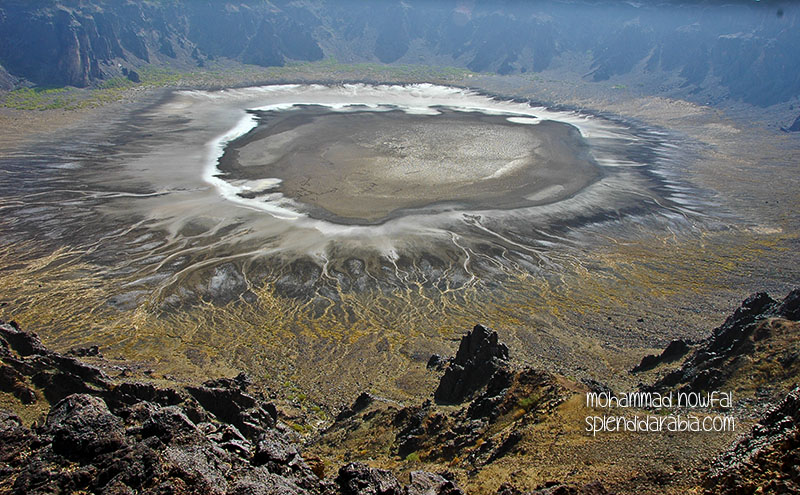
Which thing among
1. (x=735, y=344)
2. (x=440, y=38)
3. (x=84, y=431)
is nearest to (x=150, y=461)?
(x=84, y=431)

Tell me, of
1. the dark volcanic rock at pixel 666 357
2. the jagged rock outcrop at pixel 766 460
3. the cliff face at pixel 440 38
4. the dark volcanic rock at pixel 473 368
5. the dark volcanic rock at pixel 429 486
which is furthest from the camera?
the cliff face at pixel 440 38

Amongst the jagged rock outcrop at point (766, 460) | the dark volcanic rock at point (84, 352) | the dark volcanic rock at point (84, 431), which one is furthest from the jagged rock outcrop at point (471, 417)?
the dark volcanic rock at point (84, 352)

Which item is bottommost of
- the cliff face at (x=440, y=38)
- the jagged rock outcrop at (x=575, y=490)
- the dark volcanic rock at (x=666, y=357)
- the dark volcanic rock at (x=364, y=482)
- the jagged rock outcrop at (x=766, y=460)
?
the dark volcanic rock at (x=666, y=357)

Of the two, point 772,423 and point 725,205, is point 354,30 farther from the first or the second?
point 772,423

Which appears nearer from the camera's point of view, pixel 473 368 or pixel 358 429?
pixel 358 429

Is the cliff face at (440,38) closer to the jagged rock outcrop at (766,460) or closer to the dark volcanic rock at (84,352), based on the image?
the dark volcanic rock at (84,352)

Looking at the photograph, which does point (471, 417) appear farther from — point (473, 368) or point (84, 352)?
point (84, 352)

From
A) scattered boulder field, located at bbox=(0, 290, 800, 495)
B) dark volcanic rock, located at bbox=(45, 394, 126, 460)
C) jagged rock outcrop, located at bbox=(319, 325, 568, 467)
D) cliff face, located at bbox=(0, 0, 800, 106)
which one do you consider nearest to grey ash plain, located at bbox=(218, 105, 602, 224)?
jagged rock outcrop, located at bbox=(319, 325, 568, 467)
